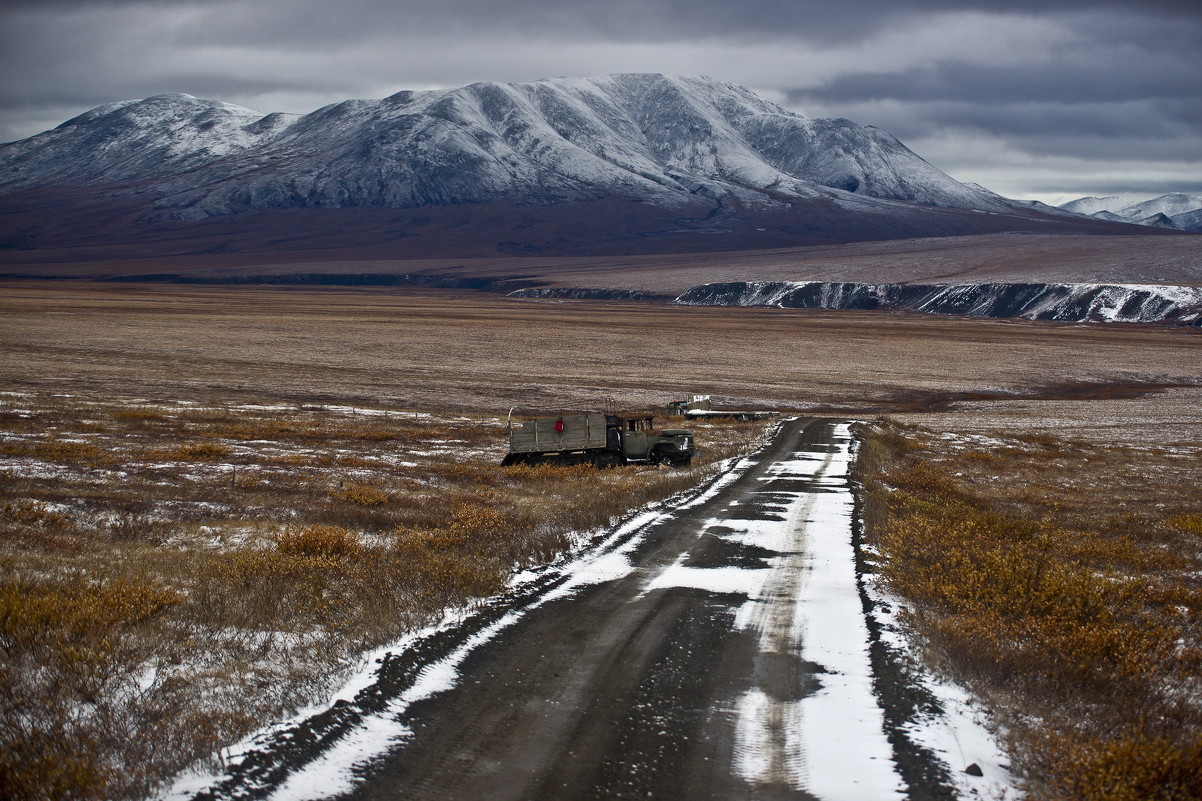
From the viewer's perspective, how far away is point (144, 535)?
16.4 m

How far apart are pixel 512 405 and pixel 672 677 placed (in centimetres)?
4291

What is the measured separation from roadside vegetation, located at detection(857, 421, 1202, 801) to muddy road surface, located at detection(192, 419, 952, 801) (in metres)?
1.16

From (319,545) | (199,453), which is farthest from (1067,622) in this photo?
(199,453)

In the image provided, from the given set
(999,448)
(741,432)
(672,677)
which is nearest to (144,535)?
(672,677)

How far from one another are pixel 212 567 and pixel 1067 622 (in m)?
12.8

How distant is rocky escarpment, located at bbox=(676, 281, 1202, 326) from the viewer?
14725 cm

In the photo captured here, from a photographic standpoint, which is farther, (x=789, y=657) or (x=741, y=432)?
(x=741, y=432)

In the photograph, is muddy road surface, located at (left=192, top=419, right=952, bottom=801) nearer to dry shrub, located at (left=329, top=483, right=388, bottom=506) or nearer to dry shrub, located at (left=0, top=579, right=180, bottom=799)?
dry shrub, located at (left=0, top=579, right=180, bottom=799)

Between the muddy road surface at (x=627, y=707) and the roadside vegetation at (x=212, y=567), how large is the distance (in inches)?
35.8

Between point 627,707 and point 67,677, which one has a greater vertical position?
point 67,677

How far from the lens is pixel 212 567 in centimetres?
1388

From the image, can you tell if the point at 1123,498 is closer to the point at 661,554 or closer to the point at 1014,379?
the point at 661,554

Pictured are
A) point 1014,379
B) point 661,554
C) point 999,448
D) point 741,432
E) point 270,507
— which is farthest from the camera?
point 1014,379

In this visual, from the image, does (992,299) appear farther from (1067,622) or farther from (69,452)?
(1067,622)
